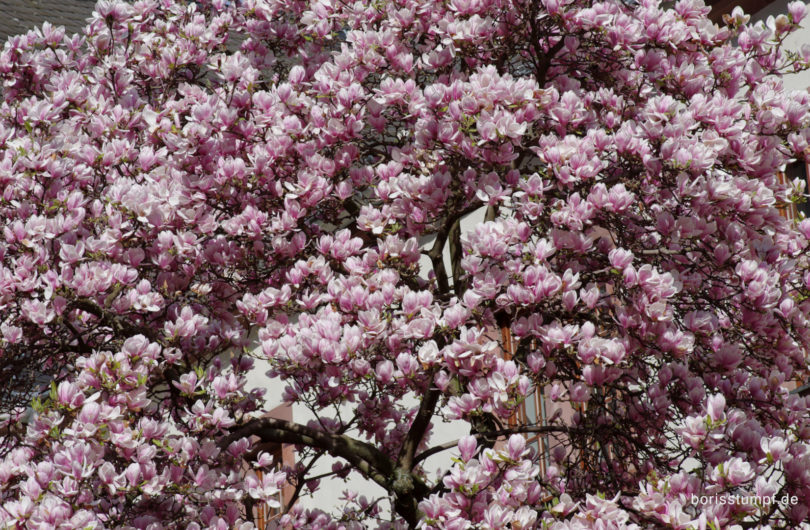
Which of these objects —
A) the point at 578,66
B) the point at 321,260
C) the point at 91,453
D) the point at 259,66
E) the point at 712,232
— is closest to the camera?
the point at 91,453

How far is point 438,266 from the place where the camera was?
22.3ft

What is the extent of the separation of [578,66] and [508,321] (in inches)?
75.8

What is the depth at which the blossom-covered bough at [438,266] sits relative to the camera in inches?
201

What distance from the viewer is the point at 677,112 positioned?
544cm

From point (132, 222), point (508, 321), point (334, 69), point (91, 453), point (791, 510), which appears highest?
point (334, 69)

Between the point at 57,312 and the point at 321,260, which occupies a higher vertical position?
the point at 321,260

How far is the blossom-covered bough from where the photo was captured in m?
5.10

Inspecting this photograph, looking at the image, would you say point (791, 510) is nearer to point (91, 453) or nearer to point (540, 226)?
point (540, 226)

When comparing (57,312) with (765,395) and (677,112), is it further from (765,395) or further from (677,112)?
(765,395)

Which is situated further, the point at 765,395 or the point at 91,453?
the point at 765,395

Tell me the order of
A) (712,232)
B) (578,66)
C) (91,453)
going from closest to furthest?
1. (91,453)
2. (712,232)
3. (578,66)

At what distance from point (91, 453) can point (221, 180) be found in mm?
1854

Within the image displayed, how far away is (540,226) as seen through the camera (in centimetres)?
572

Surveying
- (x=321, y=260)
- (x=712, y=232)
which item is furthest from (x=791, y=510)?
(x=321, y=260)
